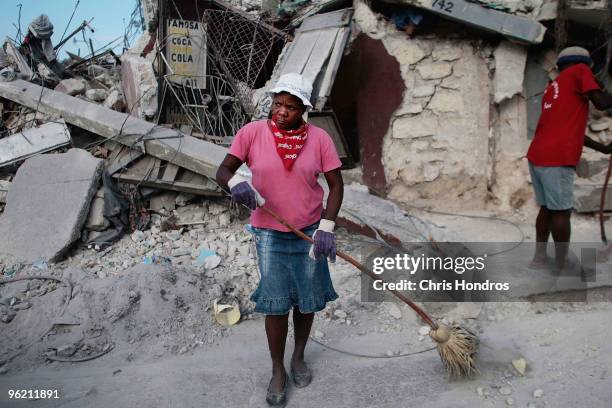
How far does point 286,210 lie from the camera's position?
2268 mm

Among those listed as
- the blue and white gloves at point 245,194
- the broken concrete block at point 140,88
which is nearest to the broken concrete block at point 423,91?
the blue and white gloves at point 245,194

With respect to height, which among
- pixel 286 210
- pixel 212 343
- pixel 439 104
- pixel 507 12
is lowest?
pixel 212 343

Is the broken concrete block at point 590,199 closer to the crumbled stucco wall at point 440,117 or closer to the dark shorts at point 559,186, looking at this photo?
the crumbled stucco wall at point 440,117

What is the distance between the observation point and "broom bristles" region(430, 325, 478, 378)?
2.47 m

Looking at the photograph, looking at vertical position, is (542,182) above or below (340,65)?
below

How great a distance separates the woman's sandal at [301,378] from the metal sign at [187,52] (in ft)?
17.1

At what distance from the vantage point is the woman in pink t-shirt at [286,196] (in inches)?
86.0

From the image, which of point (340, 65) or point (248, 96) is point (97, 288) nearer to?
point (340, 65)

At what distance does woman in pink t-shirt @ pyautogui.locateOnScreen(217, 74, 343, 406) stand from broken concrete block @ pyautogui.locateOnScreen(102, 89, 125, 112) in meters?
4.38

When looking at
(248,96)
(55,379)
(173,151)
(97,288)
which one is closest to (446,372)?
(55,379)

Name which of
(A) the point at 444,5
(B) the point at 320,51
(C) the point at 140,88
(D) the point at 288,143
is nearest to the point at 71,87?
(C) the point at 140,88

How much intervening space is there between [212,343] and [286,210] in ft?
4.50

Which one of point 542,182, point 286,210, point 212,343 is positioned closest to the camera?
point 286,210

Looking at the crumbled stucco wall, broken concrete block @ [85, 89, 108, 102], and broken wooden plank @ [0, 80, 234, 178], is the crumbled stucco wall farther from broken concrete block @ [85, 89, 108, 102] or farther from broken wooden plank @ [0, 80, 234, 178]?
broken concrete block @ [85, 89, 108, 102]
